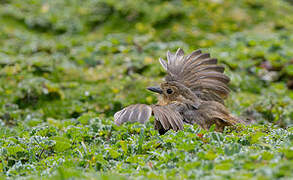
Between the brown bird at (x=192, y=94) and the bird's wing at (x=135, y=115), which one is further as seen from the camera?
the brown bird at (x=192, y=94)

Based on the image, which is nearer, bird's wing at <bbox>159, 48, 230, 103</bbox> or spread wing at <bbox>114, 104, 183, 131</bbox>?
spread wing at <bbox>114, 104, 183, 131</bbox>

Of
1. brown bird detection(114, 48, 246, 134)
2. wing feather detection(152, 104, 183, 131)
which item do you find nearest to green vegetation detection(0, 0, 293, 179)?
wing feather detection(152, 104, 183, 131)

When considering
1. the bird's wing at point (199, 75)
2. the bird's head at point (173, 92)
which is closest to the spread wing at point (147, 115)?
the bird's head at point (173, 92)

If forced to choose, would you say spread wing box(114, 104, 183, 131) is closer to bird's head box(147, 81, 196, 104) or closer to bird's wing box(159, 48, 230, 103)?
bird's head box(147, 81, 196, 104)

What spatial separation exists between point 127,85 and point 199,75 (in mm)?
2163

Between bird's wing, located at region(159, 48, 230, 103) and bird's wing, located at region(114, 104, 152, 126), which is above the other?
bird's wing, located at region(159, 48, 230, 103)

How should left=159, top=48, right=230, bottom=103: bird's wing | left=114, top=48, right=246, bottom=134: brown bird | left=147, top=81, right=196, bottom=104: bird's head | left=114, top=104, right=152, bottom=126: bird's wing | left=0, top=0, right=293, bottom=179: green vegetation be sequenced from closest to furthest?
left=0, top=0, right=293, bottom=179: green vegetation
left=114, top=104, right=152, bottom=126: bird's wing
left=114, top=48, right=246, bottom=134: brown bird
left=147, top=81, right=196, bottom=104: bird's head
left=159, top=48, right=230, bottom=103: bird's wing

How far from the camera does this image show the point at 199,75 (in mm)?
5055

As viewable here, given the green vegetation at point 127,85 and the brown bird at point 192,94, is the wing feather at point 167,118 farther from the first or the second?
the green vegetation at point 127,85

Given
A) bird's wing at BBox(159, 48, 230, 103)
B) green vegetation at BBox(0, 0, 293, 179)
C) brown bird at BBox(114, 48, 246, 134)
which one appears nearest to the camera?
green vegetation at BBox(0, 0, 293, 179)

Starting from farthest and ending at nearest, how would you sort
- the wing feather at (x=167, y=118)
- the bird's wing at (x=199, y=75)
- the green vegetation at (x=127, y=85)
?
the bird's wing at (x=199, y=75), the wing feather at (x=167, y=118), the green vegetation at (x=127, y=85)

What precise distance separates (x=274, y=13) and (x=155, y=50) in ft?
13.9

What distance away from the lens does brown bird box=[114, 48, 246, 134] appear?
Answer: 4.36m

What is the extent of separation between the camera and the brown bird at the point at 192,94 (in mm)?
4363
